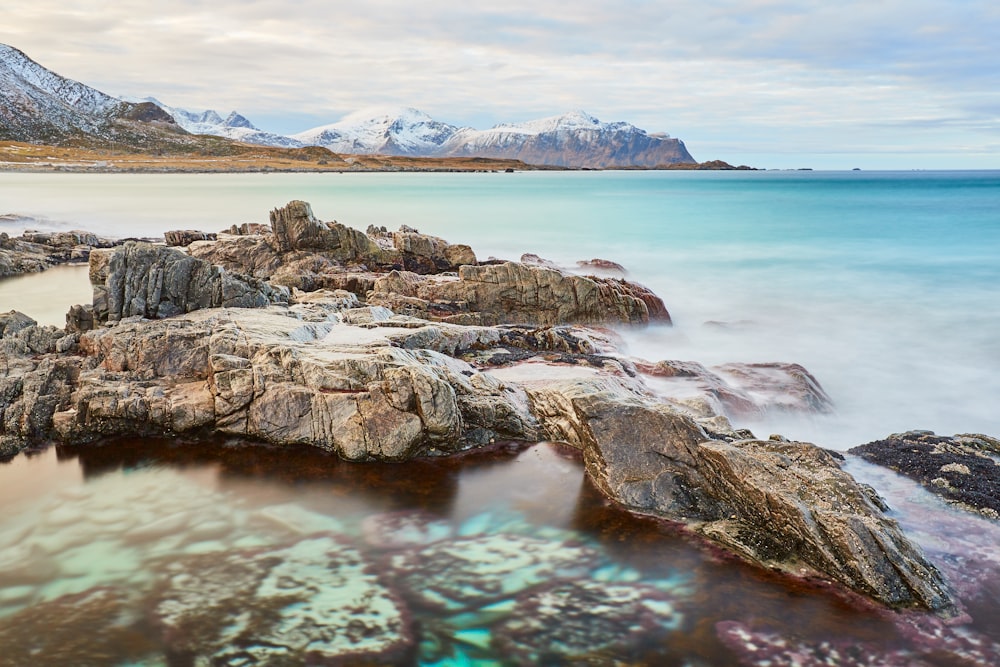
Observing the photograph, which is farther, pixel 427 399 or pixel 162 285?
pixel 162 285

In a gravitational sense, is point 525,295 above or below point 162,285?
below

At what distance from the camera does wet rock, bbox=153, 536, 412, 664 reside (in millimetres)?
7352

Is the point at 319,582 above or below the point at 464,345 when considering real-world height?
below

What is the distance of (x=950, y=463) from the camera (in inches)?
435

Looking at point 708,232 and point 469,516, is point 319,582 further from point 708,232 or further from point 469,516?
point 708,232

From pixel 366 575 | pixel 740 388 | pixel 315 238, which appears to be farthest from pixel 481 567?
pixel 315 238

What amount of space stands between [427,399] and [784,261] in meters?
35.7

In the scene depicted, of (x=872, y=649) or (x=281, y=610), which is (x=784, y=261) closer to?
(x=872, y=649)

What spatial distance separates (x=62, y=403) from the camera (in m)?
13.0

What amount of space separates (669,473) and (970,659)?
4418mm

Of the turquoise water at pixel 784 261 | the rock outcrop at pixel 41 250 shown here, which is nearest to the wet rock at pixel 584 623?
the turquoise water at pixel 784 261

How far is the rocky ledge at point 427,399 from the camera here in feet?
29.9

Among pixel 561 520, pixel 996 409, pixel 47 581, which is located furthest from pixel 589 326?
pixel 47 581

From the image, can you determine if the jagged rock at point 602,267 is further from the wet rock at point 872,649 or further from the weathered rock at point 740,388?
the wet rock at point 872,649
